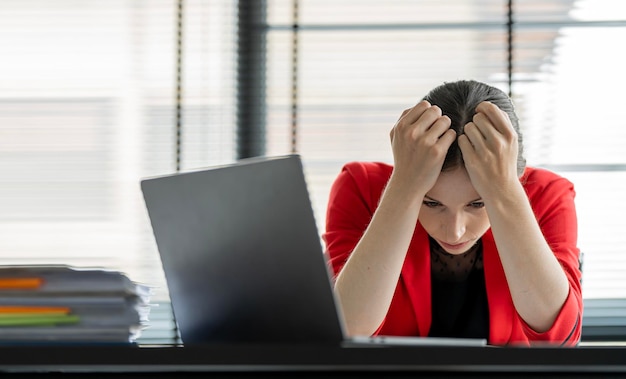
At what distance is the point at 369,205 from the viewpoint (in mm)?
1696

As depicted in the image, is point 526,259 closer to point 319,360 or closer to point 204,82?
point 319,360

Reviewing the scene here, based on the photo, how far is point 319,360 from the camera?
0.72 m

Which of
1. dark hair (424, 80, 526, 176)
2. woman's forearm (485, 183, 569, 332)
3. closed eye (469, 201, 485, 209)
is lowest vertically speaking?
woman's forearm (485, 183, 569, 332)

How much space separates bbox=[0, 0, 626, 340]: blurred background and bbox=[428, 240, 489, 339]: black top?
2.45ft

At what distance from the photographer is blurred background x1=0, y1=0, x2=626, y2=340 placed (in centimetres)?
236

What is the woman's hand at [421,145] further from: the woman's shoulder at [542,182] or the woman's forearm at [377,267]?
the woman's shoulder at [542,182]

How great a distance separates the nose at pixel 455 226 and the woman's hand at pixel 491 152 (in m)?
0.09

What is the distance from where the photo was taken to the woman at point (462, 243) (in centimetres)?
136

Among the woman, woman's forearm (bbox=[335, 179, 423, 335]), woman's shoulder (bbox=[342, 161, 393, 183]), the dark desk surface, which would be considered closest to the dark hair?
the woman

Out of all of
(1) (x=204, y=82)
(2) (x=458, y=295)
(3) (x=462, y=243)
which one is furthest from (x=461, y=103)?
(1) (x=204, y=82)

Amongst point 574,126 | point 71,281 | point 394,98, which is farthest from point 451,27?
point 71,281

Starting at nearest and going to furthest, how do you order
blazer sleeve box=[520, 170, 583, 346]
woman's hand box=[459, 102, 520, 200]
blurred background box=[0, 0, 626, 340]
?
woman's hand box=[459, 102, 520, 200] < blazer sleeve box=[520, 170, 583, 346] < blurred background box=[0, 0, 626, 340]

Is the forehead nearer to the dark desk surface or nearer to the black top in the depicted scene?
the black top

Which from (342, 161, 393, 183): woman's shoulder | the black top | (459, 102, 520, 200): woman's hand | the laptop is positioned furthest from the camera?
(342, 161, 393, 183): woman's shoulder
